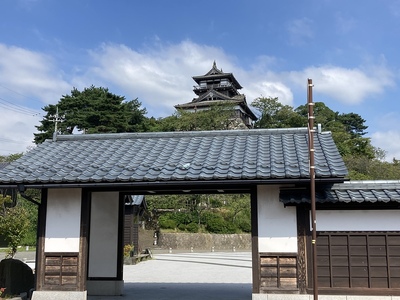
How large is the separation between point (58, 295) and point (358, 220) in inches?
250

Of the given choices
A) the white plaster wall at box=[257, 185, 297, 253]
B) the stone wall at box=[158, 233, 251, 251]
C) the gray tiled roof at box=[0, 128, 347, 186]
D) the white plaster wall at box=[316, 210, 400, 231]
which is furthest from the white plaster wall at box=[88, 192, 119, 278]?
the stone wall at box=[158, 233, 251, 251]

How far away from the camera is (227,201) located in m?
43.0

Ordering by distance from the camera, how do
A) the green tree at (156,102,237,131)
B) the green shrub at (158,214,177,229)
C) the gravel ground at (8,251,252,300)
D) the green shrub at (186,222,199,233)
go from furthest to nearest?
the green tree at (156,102,237,131), the green shrub at (158,214,177,229), the green shrub at (186,222,199,233), the gravel ground at (8,251,252,300)

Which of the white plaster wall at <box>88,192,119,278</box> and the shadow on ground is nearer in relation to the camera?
the shadow on ground

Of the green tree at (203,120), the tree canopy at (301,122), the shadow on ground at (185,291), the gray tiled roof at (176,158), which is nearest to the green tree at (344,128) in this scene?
the tree canopy at (301,122)

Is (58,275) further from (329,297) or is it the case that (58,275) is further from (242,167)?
(329,297)

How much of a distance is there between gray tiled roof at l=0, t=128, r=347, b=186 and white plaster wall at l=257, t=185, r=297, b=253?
0.76m

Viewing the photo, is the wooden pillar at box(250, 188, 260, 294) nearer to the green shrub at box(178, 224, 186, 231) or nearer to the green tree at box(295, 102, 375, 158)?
the green shrub at box(178, 224, 186, 231)

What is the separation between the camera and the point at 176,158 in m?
9.27

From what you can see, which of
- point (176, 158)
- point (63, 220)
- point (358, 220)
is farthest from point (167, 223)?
point (358, 220)

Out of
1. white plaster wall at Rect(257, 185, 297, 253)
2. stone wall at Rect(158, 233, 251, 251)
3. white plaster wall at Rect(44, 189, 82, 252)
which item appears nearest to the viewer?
white plaster wall at Rect(257, 185, 297, 253)

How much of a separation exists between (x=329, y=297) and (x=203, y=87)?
52760mm

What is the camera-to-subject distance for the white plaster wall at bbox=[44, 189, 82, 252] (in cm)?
891

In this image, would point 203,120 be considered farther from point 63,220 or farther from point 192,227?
point 63,220
